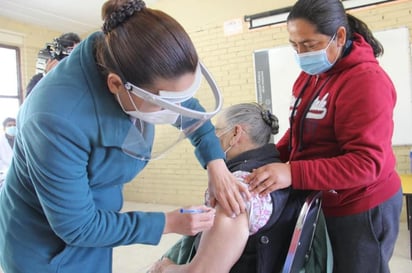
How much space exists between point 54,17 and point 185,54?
16.1 ft

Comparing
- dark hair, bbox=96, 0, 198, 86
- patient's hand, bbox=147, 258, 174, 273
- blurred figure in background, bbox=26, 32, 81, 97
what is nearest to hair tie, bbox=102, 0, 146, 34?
dark hair, bbox=96, 0, 198, 86

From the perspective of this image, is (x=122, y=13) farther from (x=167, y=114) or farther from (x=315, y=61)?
(x=315, y=61)

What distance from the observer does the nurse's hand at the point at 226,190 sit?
41.4 inches

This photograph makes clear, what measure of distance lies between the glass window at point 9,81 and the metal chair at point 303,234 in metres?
4.56

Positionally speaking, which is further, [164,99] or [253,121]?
[253,121]

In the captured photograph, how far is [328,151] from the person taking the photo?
1175 millimetres

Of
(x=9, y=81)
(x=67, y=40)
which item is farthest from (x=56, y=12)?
(x=67, y=40)

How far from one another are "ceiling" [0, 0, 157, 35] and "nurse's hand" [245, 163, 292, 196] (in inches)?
156

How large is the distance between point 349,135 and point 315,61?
332 mm

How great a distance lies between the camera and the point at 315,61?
48.9 inches

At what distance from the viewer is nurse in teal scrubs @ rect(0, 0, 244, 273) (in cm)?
67

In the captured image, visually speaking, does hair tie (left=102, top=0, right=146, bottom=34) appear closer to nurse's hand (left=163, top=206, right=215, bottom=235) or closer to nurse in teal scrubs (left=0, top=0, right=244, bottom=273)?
nurse in teal scrubs (left=0, top=0, right=244, bottom=273)

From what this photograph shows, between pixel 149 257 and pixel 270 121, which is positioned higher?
pixel 270 121

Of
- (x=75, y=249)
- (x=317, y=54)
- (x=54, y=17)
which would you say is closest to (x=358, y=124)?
(x=317, y=54)
